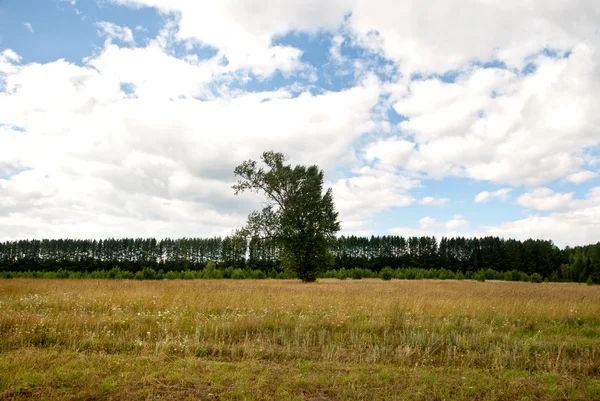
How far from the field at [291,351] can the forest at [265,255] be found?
75158mm

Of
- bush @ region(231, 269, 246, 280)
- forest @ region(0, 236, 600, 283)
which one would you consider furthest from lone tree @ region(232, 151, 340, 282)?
forest @ region(0, 236, 600, 283)

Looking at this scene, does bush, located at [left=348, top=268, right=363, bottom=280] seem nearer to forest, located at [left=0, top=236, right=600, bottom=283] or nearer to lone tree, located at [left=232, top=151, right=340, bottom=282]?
lone tree, located at [left=232, top=151, right=340, bottom=282]

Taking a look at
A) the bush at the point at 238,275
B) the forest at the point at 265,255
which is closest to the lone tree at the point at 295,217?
the bush at the point at 238,275

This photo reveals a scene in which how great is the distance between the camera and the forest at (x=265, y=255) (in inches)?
3561

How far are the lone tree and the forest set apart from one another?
51938 millimetres

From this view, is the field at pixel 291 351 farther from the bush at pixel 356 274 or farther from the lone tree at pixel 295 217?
the bush at pixel 356 274

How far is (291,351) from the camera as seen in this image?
26.2 feet

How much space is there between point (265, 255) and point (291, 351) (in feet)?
260

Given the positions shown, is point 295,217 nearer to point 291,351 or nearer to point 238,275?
point 238,275

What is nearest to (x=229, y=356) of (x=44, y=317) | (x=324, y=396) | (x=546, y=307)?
(x=324, y=396)

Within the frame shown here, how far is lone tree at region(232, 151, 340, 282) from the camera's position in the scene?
34688 mm

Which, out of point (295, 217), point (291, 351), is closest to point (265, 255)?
point (295, 217)

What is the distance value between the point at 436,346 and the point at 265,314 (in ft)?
16.2

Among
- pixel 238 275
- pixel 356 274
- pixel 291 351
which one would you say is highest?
pixel 291 351
